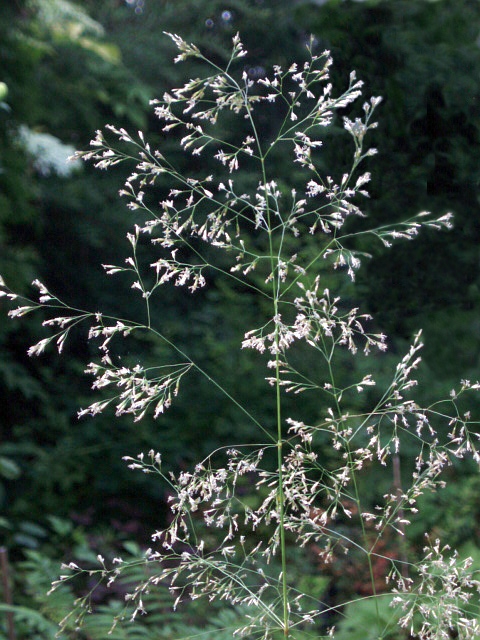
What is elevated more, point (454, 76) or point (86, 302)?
point (454, 76)

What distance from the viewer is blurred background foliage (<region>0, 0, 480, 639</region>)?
196 centimetres

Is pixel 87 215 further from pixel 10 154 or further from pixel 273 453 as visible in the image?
pixel 273 453

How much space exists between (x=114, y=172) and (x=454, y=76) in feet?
5.75

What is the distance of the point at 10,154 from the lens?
98.0 inches

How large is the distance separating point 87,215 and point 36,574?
1670 mm

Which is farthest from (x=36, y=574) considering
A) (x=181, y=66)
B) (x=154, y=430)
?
(x=181, y=66)

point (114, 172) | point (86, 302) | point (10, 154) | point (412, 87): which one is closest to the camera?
point (412, 87)

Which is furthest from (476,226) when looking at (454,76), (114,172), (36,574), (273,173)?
(114,172)

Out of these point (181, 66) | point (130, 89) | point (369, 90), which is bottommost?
point (369, 90)

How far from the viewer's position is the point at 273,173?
9.49 ft

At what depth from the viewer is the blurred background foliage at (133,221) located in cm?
196

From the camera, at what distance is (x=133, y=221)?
301cm

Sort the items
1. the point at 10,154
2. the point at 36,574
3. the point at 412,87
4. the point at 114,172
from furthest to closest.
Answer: the point at 114,172
the point at 10,154
the point at 412,87
the point at 36,574

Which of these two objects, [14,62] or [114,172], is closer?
[14,62]
